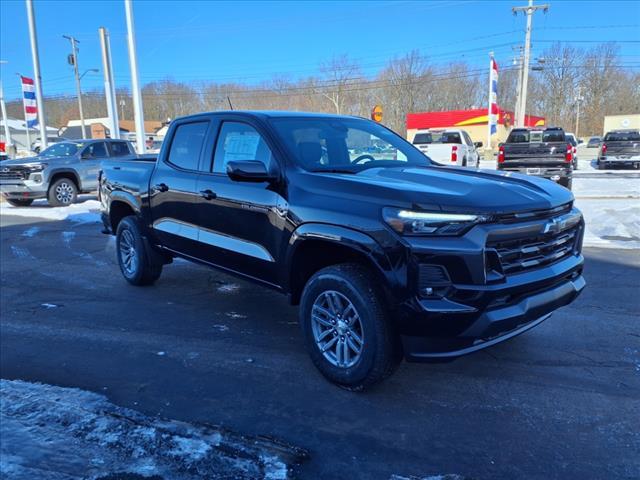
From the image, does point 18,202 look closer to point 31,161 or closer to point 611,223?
point 31,161

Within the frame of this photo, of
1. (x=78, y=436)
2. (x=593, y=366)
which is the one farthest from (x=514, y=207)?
(x=78, y=436)

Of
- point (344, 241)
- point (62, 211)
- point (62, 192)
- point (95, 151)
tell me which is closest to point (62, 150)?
point (95, 151)

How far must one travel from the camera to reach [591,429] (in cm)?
297

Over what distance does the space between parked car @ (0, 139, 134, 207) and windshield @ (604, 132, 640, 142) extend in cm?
2152

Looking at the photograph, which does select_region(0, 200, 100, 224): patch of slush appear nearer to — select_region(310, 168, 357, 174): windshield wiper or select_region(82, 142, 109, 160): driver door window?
select_region(82, 142, 109, 160): driver door window

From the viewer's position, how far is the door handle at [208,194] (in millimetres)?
4352

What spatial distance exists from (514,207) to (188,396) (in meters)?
2.44

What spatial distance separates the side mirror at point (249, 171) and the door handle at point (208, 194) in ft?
2.30

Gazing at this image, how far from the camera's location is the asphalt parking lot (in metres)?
2.77

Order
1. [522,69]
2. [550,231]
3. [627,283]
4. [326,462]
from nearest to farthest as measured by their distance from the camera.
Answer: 1. [326,462]
2. [550,231]
3. [627,283]
4. [522,69]

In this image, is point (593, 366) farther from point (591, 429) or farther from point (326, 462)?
point (326, 462)

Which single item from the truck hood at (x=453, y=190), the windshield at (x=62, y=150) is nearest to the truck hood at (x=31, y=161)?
the windshield at (x=62, y=150)

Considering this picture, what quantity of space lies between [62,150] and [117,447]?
13566 mm

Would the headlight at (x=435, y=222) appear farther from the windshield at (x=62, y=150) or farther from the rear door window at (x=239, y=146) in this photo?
the windshield at (x=62, y=150)
